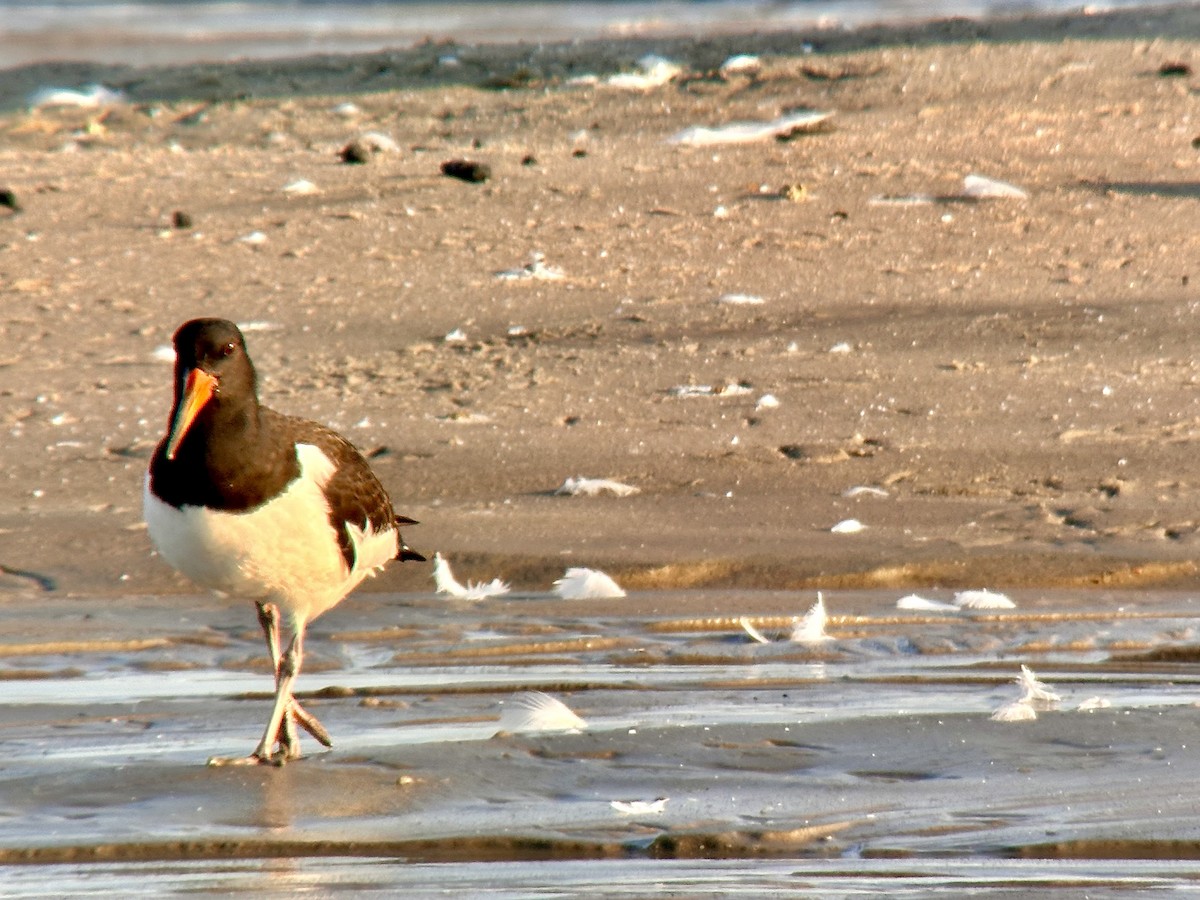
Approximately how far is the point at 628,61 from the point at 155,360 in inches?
314

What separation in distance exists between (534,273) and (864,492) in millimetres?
3867

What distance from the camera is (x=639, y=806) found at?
4.83 m

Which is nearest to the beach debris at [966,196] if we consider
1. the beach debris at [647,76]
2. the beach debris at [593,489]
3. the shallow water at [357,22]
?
the beach debris at [647,76]

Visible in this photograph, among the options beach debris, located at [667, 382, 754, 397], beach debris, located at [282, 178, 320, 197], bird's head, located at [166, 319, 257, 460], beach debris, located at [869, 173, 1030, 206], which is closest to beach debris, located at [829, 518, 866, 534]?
beach debris, located at [667, 382, 754, 397]

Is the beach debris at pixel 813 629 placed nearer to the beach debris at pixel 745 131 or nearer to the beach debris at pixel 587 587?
the beach debris at pixel 587 587

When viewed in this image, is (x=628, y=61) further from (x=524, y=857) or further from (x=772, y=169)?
(x=524, y=857)

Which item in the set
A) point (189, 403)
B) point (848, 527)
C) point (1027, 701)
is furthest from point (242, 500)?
point (848, 527)

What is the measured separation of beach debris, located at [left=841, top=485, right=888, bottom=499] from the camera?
27.0 feet

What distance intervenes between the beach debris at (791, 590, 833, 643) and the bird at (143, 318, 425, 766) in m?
1.54

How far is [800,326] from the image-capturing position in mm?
10711

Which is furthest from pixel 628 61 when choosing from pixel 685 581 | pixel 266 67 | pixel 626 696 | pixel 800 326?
pixel 626 696

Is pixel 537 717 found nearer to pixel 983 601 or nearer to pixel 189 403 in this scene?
pixel 189 403

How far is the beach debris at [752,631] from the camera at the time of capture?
6.61 metres

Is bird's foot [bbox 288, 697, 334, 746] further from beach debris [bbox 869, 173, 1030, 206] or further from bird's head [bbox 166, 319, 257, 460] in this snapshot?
beach debris [bbox 869, 173, 1030, 206]
